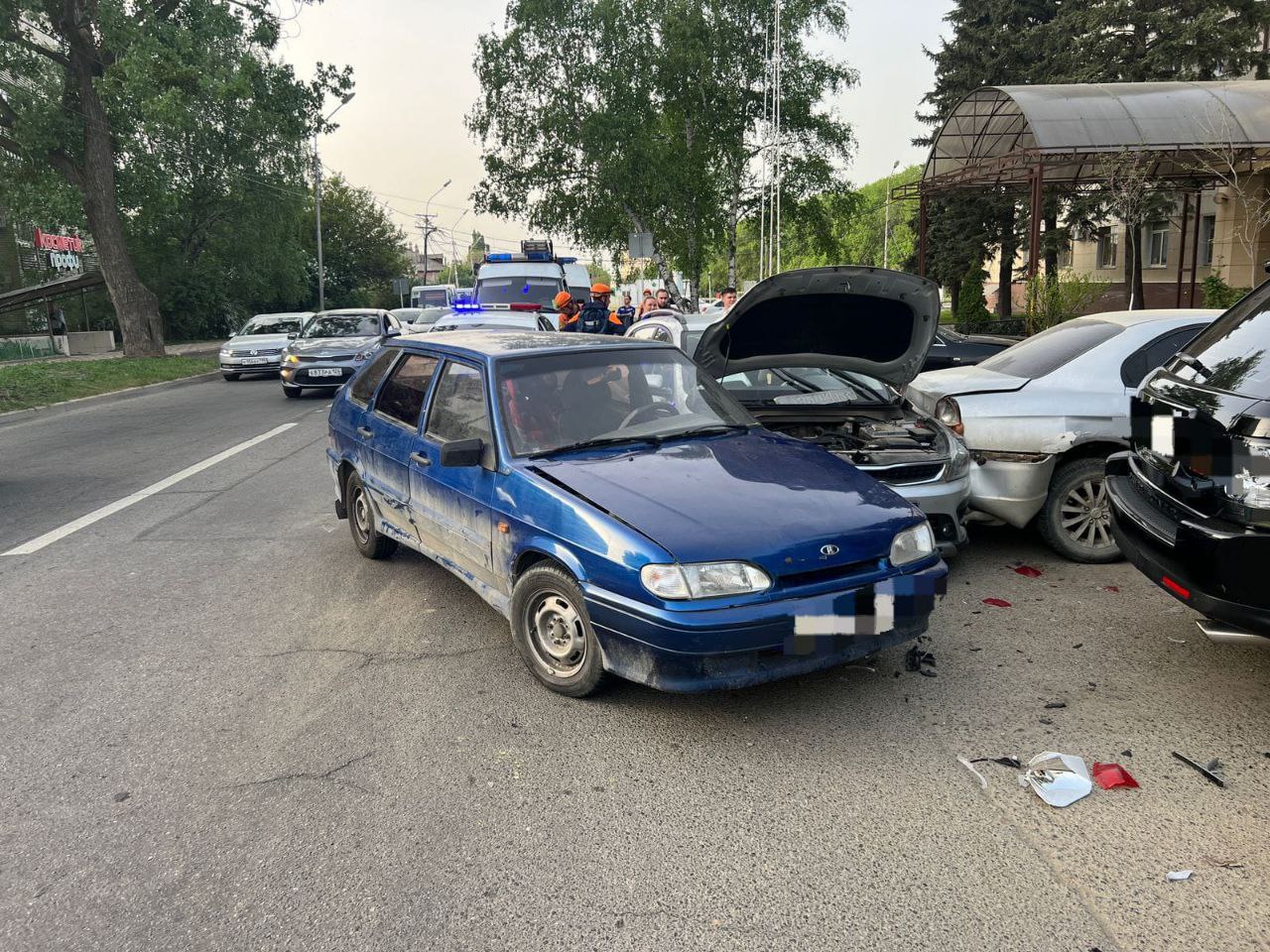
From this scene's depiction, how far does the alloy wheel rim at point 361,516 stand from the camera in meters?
6.25

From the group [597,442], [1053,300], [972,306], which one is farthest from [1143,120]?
[597,442]

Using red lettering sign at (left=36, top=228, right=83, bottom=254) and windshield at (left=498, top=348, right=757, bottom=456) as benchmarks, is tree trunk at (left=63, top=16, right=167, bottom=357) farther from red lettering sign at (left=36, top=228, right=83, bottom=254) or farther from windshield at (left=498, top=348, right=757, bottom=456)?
windshield at (left=498, top=348, right=757, bottom=456)

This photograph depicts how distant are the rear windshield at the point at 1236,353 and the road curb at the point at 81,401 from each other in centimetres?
1647

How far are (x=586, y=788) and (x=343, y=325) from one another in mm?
17085

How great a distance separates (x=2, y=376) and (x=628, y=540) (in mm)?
21881

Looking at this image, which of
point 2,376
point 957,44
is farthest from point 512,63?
point 2,376

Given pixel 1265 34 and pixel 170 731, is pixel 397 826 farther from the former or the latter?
pixel 1265 34

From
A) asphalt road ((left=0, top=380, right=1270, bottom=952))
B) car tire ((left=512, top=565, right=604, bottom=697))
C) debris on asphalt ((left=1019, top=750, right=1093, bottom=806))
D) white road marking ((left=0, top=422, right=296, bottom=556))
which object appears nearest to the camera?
asphalt road ((left=0, top=380, right=1270, bottom=952))

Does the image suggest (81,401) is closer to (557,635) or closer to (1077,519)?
(557,635)

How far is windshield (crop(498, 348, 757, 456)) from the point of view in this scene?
15.2 feet

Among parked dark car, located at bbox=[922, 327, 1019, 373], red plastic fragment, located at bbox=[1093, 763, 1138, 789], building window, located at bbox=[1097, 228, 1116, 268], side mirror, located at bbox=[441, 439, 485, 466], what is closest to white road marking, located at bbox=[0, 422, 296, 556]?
side mirror, located at bbox=[441, 439, 485, 466]

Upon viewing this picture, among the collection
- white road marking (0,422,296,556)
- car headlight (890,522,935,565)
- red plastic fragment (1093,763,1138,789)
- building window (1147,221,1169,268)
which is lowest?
red plastic fragment (1093,763,1138,789)

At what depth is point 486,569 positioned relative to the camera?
455 centimetres

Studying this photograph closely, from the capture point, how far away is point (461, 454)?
4.46 m
